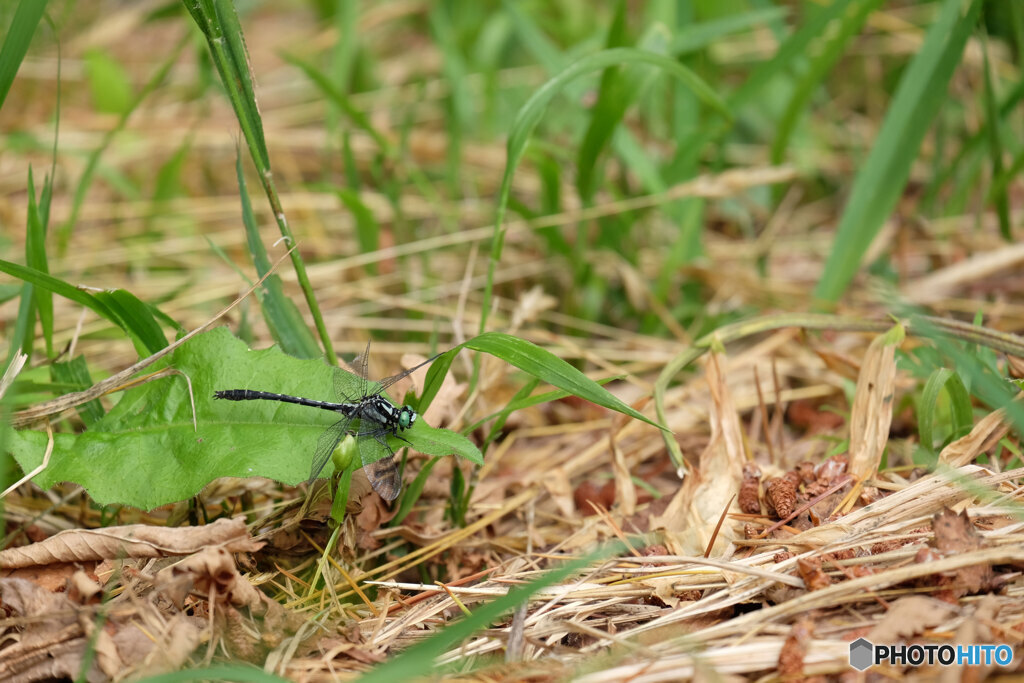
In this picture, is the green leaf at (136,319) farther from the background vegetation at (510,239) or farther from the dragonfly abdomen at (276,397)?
the dragonfly abdomen at (276,397)

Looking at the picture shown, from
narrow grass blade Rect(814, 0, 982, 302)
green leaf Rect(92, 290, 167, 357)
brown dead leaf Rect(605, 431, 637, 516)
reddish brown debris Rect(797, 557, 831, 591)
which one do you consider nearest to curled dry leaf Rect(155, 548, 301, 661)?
green leaf Rect(92, 290, 167, 357)

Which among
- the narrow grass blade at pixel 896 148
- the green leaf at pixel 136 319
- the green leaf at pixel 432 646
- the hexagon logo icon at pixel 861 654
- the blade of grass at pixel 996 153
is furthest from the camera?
the blade of grass at pixel 996 153

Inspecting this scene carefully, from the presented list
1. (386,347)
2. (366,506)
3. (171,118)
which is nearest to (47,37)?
(171,118)

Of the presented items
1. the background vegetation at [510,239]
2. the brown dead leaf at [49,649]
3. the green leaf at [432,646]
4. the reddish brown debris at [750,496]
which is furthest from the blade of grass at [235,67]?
the reddish brown debris at [750,496]

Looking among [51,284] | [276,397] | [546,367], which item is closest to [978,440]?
[546,367]

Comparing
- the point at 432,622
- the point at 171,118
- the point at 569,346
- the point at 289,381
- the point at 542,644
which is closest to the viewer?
the point at 542,644

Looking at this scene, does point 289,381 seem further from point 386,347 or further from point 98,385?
point 386,347

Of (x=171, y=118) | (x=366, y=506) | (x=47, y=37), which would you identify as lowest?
(x=366, y=506)
